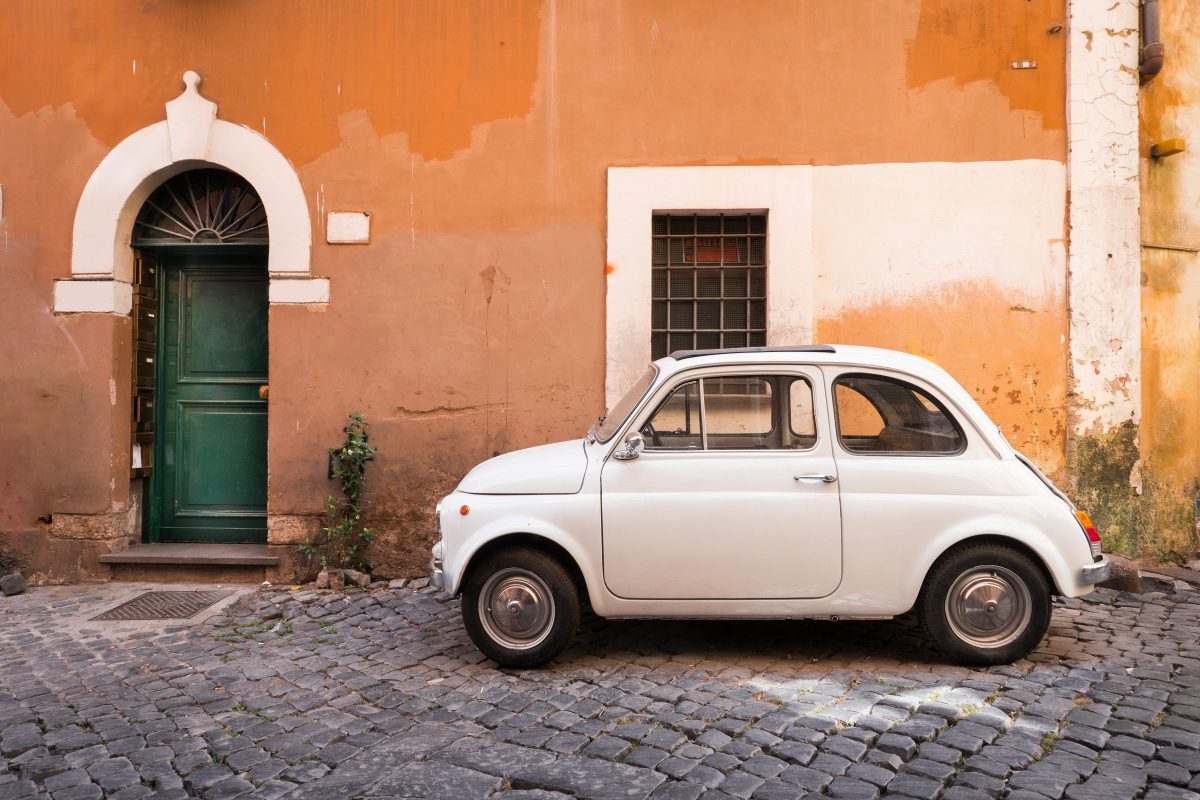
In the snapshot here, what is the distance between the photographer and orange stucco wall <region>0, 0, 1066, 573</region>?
6.72m

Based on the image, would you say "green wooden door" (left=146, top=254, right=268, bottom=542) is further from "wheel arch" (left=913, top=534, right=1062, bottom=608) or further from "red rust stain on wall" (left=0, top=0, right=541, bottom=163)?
"wheel arch" (left=913, top=534, right=1062, bottom=608)

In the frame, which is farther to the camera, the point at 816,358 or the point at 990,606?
the point at 816,358

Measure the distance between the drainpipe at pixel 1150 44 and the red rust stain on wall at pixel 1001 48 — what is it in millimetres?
576

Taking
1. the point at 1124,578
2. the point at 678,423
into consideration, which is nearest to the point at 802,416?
the point at 678,423

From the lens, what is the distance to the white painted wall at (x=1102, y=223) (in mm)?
6559

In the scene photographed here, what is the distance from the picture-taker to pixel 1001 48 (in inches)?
262

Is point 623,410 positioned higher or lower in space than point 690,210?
lower

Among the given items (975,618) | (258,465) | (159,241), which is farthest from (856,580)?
(159,241)

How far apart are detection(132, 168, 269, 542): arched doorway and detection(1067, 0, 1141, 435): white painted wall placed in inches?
255

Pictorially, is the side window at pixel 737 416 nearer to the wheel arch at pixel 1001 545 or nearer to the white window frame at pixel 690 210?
the wheel arch at pixel 1001 545

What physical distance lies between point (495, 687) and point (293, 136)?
483cm

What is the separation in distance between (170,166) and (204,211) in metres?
0.46

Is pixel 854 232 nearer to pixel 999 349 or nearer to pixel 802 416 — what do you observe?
pixel 999 349

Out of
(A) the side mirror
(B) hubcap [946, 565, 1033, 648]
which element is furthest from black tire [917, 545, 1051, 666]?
(A) the side mirror
